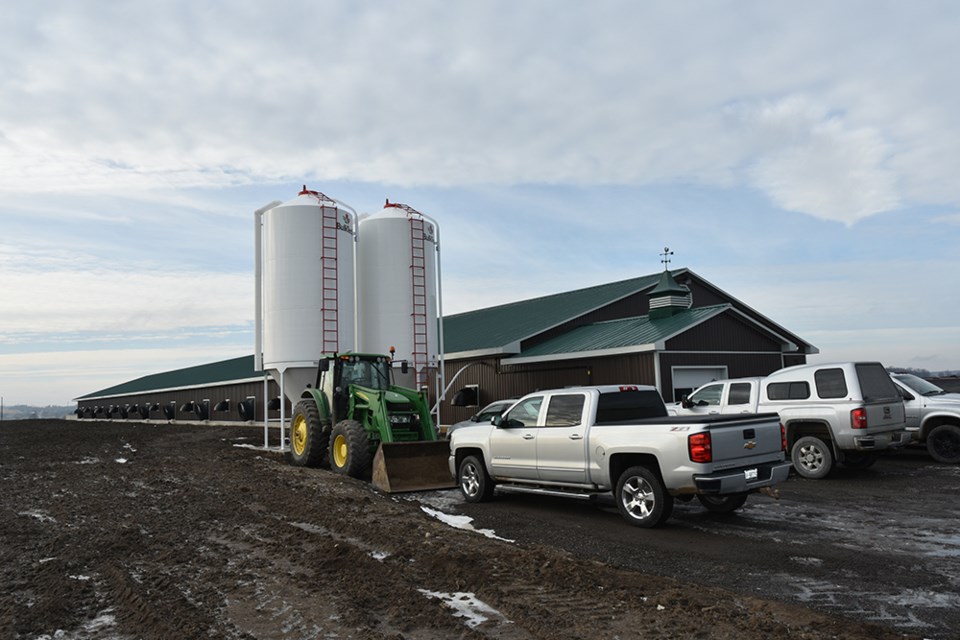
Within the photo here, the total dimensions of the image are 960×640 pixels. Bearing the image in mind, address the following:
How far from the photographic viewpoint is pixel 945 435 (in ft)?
49.7

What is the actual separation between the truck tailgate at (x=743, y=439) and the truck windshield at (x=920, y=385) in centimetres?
821

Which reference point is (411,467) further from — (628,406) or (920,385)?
(920,385)

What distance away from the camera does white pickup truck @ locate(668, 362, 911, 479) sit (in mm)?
13055

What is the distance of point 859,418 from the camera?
509 inches

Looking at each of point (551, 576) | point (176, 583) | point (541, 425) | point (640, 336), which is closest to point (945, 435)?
point (640, 336)

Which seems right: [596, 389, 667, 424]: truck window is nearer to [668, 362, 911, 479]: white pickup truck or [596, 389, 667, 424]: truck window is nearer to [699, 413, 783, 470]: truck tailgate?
[699, 413, 783, 470]: truck tailgate

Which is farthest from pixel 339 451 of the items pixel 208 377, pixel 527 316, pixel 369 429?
pixel 208 377

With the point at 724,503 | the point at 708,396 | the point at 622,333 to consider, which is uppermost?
the point at 622,333

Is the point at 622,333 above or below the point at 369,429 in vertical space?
above

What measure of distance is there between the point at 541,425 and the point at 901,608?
5.55 metres

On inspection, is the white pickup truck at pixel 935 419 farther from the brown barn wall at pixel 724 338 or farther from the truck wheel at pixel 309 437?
the truck wheel at pixel 309 437

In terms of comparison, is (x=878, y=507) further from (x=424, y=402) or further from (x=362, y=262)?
(x=362, y=262)

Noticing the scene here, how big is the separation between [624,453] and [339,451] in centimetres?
755

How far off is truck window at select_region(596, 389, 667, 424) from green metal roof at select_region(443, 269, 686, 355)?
41.1 ft
